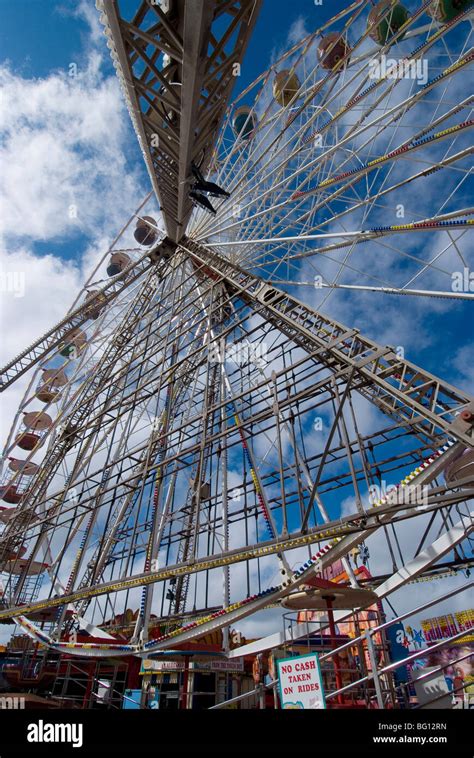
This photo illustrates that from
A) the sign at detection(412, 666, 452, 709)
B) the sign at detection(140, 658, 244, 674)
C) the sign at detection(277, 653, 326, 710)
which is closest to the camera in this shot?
the sign at detection(277, 653, 326, 710)

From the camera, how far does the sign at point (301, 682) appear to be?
14.7ft

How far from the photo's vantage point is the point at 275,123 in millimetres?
14008

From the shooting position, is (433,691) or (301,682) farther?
(433,691)

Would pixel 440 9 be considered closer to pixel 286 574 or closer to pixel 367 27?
pixel 367 27

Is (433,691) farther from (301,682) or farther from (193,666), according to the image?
(193,666)

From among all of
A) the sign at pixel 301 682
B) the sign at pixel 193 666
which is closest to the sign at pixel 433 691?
the sign at pixel 301 682

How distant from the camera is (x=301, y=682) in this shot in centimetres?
465

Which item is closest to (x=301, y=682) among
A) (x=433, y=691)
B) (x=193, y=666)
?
(x=433, y=691)

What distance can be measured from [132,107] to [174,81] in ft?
3.89

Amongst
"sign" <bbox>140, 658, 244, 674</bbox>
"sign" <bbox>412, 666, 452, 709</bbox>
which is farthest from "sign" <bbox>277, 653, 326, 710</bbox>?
"sign" <bbox>140, 658, 244, 674</bbox>

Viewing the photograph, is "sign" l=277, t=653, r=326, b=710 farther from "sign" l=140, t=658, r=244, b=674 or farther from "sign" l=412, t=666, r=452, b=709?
"sign" l=140, t=658, r=244, b=674

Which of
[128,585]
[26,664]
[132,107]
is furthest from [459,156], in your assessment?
[26,664]

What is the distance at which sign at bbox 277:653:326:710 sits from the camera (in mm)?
4484

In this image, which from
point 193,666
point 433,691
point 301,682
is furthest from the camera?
point 193,666
